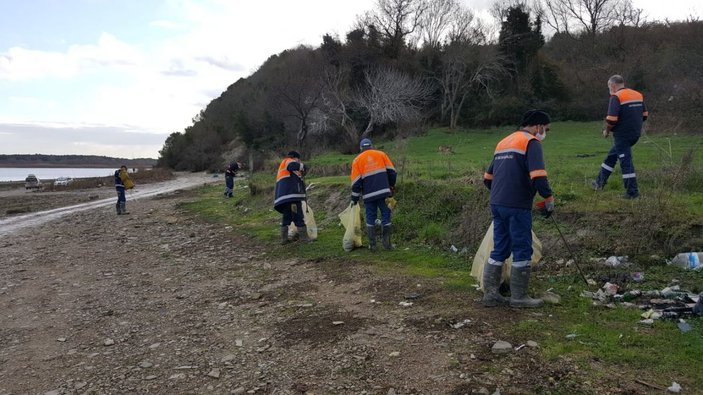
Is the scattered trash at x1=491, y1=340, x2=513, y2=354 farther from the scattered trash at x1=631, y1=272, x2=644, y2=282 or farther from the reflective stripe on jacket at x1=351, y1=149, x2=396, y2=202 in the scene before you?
the reflective stripe on jacket at x1=351, y1=149, x2=396, y2=202

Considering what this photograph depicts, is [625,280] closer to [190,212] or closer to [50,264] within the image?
[50,264]

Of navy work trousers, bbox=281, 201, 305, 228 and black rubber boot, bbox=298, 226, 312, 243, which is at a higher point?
navy work trousers, bbox=281, 201, 305, 228

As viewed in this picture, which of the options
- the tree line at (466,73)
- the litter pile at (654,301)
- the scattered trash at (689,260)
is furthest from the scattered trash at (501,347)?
the tree line at (466,73)

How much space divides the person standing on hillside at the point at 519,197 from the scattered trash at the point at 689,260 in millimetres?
1955

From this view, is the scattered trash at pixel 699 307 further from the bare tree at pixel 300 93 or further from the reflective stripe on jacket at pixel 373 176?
the bare tree at pixel 300 93

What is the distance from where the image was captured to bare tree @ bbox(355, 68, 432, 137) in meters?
39.6

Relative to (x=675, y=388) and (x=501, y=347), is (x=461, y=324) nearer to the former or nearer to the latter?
(x=501, y=347)

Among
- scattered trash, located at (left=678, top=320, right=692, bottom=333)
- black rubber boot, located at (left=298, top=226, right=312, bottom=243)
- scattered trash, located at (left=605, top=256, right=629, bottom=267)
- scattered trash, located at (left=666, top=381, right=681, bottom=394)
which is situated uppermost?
black rubber boot, located at (left=298, top=226, right=312, bottom=243)

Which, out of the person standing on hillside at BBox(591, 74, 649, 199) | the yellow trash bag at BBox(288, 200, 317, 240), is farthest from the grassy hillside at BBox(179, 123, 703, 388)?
the person standing on hillside at BBox(591, 74, 649, 199)

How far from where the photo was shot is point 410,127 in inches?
1513

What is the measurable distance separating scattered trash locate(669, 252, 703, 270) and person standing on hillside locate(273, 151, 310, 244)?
630cm

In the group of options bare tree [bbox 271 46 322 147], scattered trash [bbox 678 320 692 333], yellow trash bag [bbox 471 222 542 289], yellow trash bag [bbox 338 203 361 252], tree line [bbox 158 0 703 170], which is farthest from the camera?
bare tree [bbox 271 46 322 147]

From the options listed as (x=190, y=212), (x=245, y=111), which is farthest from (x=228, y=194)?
(x=245, y=111)

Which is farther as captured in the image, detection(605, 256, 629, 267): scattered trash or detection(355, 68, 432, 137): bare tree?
detection(355, 68, 432, 137): bare tree
